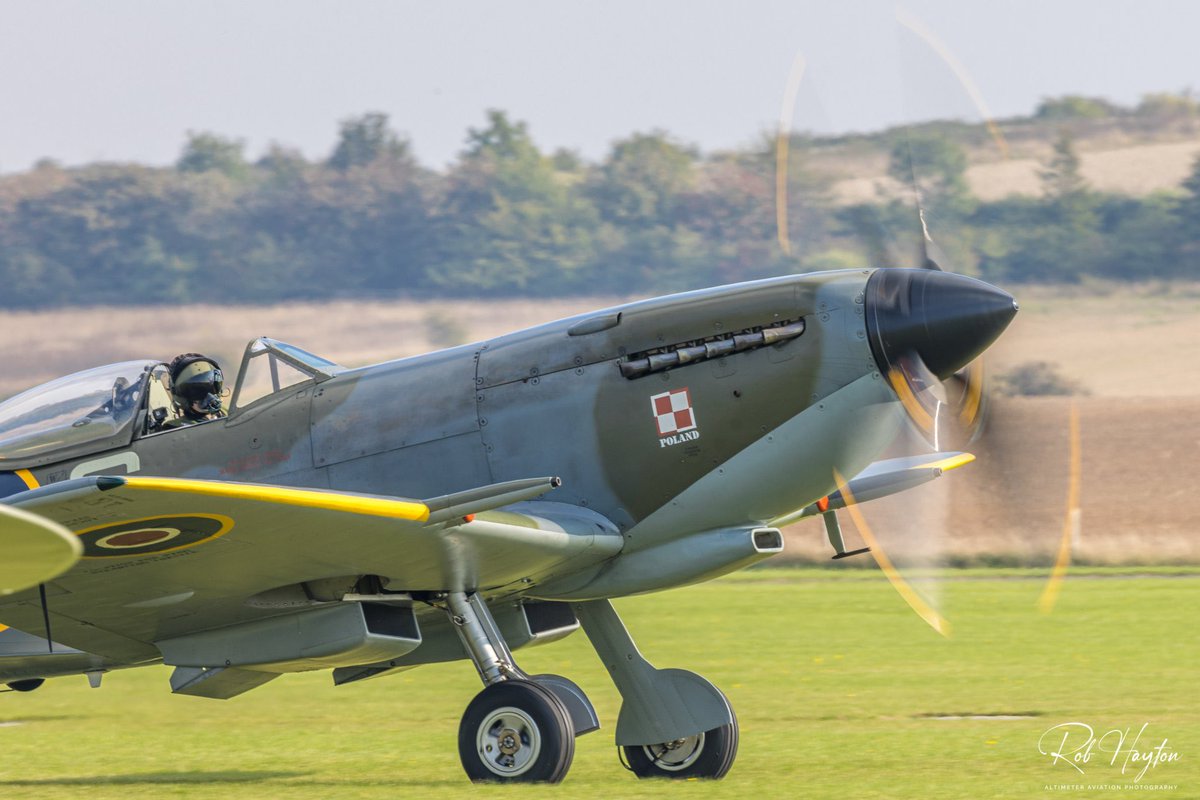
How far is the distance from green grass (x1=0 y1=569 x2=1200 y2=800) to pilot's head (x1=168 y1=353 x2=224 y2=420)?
6.80 feet

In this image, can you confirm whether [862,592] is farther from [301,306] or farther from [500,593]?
[301,306]

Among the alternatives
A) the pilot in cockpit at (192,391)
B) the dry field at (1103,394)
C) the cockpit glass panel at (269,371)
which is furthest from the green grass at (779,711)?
the dry field at (1103,394)

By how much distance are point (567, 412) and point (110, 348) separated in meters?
32.6

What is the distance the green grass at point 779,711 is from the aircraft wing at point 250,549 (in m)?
1.01

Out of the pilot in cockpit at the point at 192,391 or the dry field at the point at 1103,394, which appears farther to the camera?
the dry field at the point at 1103,394

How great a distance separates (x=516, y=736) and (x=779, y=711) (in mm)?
4268

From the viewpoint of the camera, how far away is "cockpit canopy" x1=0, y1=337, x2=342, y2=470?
357 inches

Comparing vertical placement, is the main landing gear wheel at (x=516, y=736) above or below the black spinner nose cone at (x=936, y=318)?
below

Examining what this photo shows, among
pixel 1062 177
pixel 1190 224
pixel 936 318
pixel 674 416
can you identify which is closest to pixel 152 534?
pixel 674 416

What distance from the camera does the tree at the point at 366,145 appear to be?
59381 millimetres

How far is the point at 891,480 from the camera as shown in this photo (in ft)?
31.1

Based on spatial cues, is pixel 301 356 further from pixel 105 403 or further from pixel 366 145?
pixel 366 145

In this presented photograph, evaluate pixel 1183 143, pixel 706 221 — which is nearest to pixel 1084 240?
pixel 1183 143

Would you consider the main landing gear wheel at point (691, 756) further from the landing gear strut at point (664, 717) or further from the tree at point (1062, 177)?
the tree at point (1062, 177)
